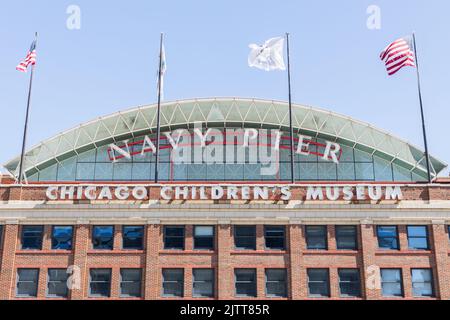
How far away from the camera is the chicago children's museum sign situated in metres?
46.6

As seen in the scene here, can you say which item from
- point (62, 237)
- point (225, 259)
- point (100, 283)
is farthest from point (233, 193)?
point (62, 237)

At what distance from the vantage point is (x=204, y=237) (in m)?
46.8

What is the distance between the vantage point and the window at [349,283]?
45.5 metres

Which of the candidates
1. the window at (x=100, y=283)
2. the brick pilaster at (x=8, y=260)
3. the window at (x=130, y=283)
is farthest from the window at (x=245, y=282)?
the brick pilaster at (x=8, y=260)

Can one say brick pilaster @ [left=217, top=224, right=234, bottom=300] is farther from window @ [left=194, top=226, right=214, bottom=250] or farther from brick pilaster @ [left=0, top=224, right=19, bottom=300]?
brick pilaster @ [left=0, top=224, right=19, bottom=300]

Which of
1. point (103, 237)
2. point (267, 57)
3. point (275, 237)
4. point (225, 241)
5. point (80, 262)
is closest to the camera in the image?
point (80, 262)

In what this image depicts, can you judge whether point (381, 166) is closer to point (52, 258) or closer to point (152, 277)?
point (152, 277)

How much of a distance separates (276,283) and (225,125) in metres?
21.3

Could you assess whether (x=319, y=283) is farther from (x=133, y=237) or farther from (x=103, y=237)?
(x=103, y=237)

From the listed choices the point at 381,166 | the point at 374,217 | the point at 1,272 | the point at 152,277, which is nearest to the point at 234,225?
the point at 152,277

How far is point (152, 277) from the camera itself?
45.4 meters

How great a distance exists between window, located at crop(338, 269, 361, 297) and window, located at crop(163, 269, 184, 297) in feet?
37.1

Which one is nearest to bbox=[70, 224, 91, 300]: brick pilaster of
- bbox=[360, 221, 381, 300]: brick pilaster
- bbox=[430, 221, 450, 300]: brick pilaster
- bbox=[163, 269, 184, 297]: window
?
bbox=[163, 269, 184, 297]: window
